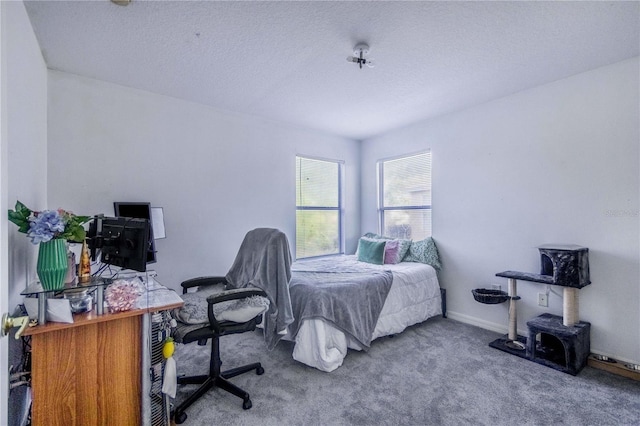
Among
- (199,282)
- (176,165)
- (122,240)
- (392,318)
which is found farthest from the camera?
(176,165)

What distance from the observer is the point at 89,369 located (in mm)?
1395

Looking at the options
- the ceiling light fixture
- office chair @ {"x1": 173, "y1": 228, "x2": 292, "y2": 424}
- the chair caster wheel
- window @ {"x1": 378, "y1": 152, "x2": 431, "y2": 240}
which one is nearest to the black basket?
window @ {"x1": 378, "y1": 152, "x2": 431, "y2": 240}

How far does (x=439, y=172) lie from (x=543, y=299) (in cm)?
174

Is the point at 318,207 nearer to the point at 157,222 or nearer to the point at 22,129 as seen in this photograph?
the point at 157,222

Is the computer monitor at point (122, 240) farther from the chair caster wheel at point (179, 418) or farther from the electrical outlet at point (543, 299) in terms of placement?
the electrical outlet at point (543, 299)

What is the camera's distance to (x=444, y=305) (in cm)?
359

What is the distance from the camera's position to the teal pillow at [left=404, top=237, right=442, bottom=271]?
3.62m

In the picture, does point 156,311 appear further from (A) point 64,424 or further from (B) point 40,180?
(B) point 40,180

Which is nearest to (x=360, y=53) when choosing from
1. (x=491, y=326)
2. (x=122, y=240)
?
(x=122, y=240)

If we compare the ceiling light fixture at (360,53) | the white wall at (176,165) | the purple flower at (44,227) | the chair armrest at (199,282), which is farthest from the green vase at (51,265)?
the ceiling light fixture at (360,53)

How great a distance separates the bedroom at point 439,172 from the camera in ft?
7.79

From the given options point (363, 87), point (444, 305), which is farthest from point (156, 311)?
point (444, 305)

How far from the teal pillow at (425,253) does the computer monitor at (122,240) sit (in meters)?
3.02

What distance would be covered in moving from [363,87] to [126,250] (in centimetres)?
242
